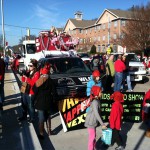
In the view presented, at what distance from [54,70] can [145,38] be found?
1162 inches

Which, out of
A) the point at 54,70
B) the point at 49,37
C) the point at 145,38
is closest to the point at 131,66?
the point at 49,37

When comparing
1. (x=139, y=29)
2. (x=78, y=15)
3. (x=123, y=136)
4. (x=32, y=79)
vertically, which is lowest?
(x=123, y=136)

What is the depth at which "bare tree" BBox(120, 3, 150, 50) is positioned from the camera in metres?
35.7

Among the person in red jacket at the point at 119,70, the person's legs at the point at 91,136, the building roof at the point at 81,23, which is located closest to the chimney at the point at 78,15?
the building roof at the point at 81,23

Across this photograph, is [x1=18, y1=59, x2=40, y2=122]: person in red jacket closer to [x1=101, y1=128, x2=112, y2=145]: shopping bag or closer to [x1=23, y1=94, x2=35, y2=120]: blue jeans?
[x1=23, y1=94, x2=35, y2=120]: blue jeans

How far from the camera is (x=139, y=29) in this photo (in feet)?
119

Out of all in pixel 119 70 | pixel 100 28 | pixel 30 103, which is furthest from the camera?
pixel 100 28

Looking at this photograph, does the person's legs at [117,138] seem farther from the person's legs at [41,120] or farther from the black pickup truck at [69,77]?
the black pickup truck at [69,77]

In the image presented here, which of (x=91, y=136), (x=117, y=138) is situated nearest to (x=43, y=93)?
(x=91, y=136)

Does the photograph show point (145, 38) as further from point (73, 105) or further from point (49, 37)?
point (73, 105)

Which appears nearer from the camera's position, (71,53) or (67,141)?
(67,141)

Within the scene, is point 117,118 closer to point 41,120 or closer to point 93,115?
point 93,115

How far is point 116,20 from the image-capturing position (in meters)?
63.8

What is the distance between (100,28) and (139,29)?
37.2 meters
